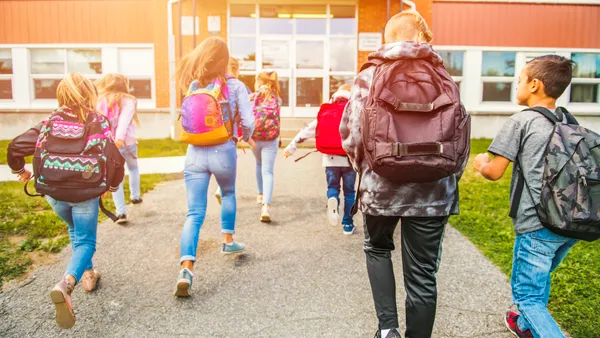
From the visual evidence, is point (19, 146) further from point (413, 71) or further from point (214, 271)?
point (413, 71)

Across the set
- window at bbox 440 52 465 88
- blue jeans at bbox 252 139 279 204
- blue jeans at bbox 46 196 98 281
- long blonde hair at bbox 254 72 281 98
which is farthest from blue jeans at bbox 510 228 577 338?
window at bbox 440 52 465 88

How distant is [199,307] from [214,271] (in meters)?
0.72

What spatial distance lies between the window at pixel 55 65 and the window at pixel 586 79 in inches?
672

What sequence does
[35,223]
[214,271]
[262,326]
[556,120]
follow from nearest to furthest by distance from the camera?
[556,120], [262,326], [214,271], [35,223]

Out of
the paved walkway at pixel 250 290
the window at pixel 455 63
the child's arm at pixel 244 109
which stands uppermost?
the window at pixel 455 63

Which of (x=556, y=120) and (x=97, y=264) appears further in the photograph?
(x=97, y=264)

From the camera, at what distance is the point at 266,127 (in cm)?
585

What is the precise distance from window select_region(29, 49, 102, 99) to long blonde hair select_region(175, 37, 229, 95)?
14.6 meters

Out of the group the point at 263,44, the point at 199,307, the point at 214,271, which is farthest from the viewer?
the point at 263,44

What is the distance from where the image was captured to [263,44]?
52.5 ft

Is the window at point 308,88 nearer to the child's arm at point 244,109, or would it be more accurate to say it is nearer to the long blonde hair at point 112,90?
the long blonde hair at point 112,90

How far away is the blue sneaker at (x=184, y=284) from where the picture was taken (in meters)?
3.58

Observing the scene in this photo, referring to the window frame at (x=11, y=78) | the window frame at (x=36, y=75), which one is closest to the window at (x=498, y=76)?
the window frame at (x=36, y=75)

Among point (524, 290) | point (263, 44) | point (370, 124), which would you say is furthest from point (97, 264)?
point (263, 44)
